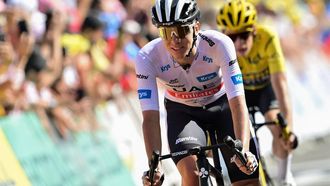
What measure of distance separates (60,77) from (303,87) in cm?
888

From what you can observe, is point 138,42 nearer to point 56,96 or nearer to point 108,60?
point 108,60

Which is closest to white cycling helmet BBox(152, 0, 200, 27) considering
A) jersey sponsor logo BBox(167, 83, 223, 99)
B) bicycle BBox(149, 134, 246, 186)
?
jersey sponsor logo BBox(167, 83, 223, 99)

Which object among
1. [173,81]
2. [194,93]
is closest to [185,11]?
[173,81]

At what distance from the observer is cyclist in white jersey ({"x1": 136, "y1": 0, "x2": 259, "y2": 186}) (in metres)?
6.66

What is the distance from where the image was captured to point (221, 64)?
695 centimetres

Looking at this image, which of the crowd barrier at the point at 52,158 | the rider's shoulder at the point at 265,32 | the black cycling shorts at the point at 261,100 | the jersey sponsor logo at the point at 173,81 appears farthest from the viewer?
the crowd barrier at the point at 52,158

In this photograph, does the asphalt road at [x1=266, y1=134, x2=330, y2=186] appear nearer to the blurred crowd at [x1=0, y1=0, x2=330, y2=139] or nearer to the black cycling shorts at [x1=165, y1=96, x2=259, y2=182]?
the blurred crowd at [x1=0, y1=0, x2=330, y2=139]

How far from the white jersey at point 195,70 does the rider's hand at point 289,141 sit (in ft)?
6.43

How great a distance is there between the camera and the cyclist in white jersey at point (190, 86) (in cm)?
666

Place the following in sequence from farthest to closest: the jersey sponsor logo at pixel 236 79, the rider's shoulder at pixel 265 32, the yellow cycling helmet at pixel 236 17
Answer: the rider's shoulder at pixel 265 32, the yellow cycling helmet at pixel 236 17, the jersey sponsor logo at pixel 236 79

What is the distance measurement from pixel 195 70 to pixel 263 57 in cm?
244

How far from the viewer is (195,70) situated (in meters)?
7.12

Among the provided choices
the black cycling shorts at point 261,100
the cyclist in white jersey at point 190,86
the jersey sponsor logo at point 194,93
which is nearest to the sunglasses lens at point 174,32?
the cyclist in white jersey at point 190,86

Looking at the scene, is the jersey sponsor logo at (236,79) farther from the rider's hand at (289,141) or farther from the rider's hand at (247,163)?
the rider's hand at (289,141)
